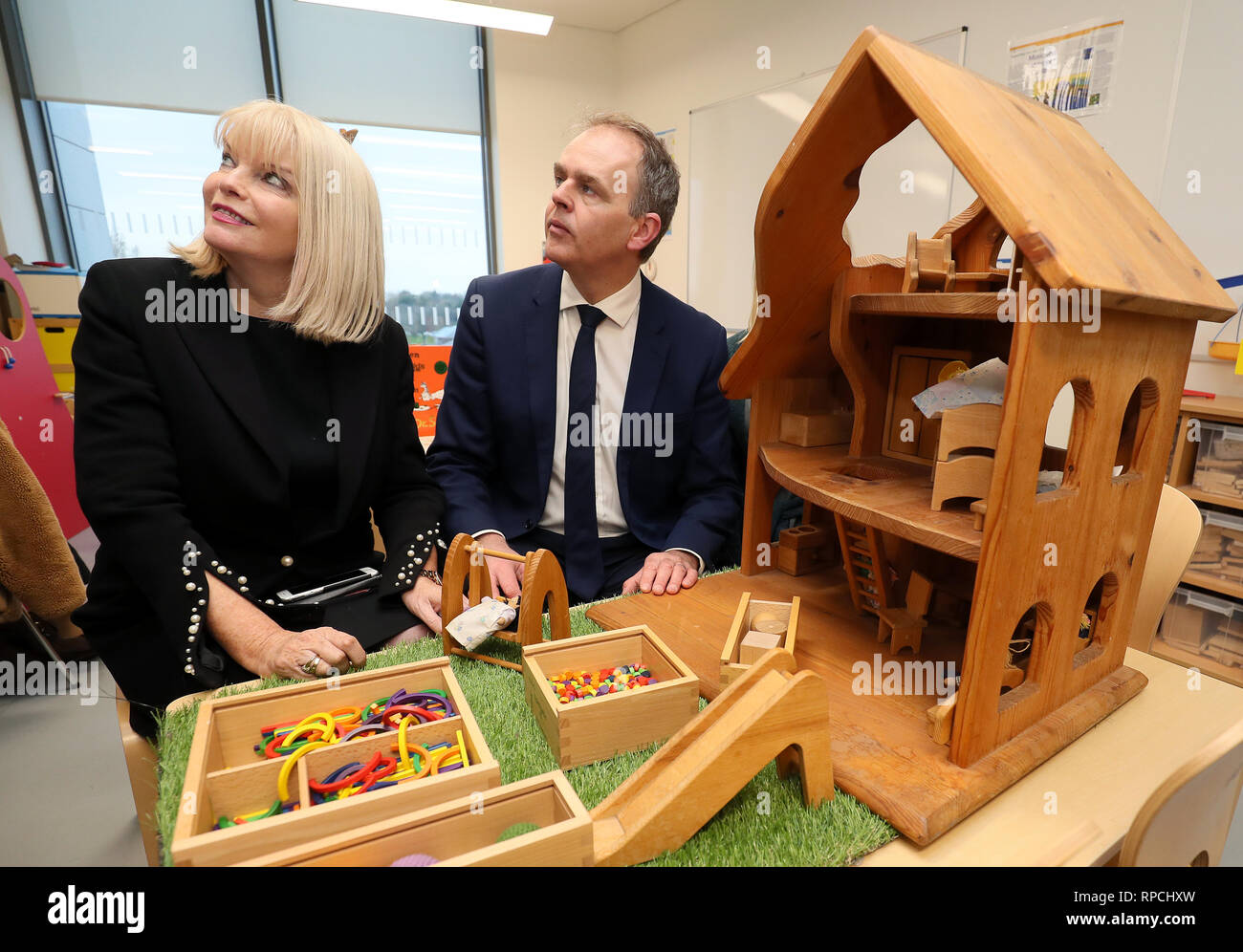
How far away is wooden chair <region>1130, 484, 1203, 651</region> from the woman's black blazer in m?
1.49

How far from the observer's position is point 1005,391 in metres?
0.75

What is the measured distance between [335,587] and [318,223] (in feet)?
2.57

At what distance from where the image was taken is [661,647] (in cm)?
102

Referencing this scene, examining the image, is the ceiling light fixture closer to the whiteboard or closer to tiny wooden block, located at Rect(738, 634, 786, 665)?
the whiteboard

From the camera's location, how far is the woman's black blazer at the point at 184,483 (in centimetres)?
122

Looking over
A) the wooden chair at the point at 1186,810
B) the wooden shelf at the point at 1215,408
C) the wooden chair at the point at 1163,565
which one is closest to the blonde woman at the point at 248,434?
the wooden chair at the point at 1186,810

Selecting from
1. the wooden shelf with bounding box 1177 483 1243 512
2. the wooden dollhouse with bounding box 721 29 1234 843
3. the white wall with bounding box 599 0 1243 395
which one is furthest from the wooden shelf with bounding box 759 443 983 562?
the white wall with bounding box 599 0 1243 395

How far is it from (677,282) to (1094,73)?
10.8 ft

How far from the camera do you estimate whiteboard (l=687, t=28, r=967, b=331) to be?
367 cm

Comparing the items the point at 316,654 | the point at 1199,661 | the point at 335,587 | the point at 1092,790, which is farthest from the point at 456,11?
the point at 1199,661

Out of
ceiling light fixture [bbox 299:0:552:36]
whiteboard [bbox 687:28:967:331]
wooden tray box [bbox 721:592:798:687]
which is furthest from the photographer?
ceiling light fixture [bbox 299:0:552:36]

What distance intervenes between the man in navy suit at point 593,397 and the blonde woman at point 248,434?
10.1 inches

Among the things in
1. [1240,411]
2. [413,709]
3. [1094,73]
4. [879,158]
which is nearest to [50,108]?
[879,158]
